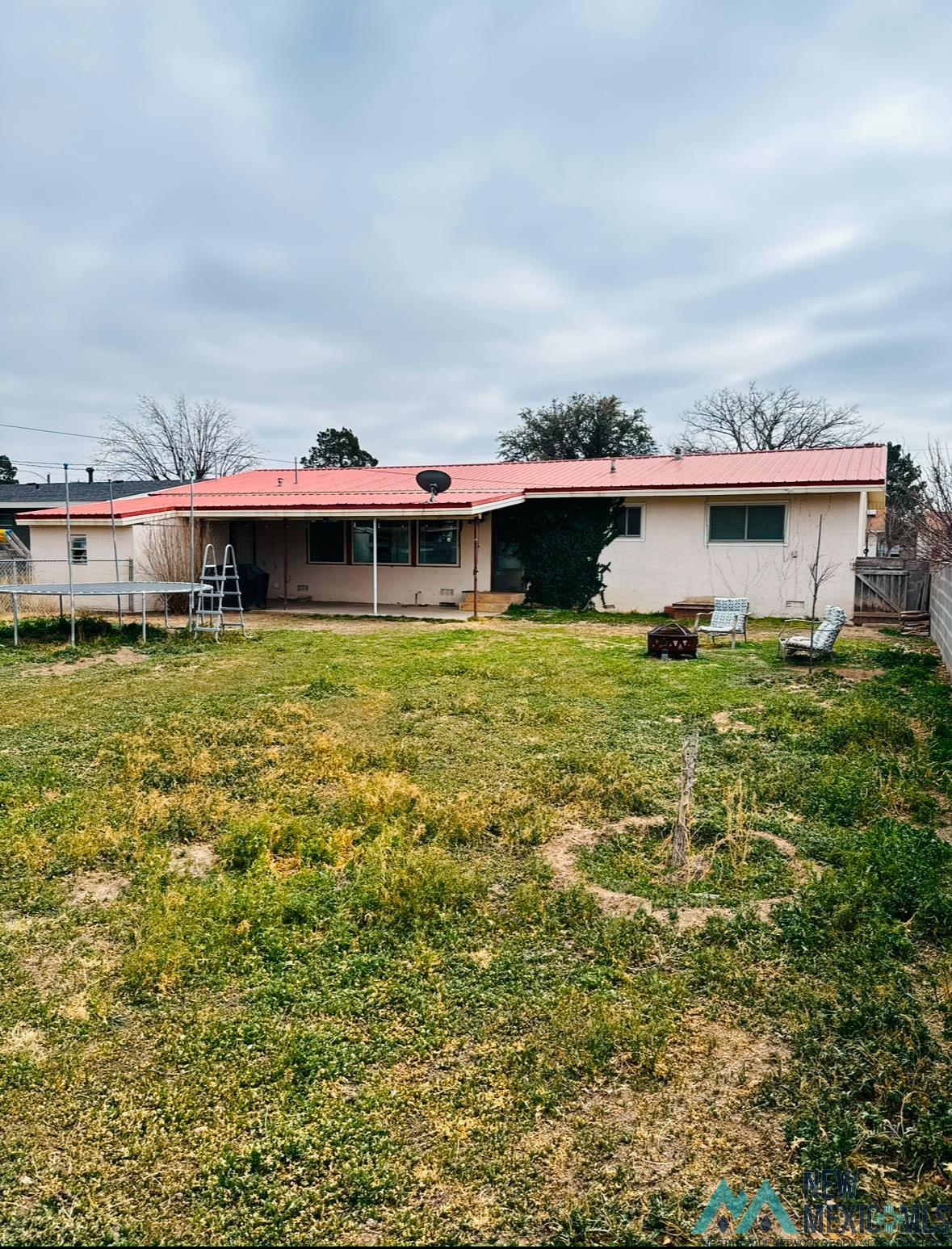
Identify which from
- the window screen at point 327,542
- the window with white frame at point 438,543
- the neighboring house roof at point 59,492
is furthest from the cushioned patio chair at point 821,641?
the neighboring house roof at point 59,492

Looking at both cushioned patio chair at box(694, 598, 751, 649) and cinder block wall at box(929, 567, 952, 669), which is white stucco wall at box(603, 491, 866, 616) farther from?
cushioned patio chair at box(694, 598, 751, 649)

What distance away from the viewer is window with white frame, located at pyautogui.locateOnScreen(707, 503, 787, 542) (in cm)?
1633

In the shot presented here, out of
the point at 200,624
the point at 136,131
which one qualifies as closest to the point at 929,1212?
the point at 200,624

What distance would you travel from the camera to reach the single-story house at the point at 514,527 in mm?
16109

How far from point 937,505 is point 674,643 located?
14.8 feet

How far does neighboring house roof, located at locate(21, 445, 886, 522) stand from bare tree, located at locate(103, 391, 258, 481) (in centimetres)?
3070

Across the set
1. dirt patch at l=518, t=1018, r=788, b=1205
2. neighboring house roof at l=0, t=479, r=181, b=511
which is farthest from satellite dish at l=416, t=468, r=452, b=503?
neighboring house roof at l=0, t=479, r=181, b=511

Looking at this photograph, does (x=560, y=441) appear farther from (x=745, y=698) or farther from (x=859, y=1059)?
(x=859, y=1059)

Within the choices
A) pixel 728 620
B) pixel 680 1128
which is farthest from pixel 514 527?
pixel 680 1128

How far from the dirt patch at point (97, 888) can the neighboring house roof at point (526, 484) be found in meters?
12.1

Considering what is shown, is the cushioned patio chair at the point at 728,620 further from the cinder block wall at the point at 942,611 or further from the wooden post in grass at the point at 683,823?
the wooden post in grass at the point at 683,823

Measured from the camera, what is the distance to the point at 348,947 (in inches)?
145

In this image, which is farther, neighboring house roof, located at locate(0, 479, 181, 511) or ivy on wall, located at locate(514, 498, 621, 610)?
Answer: neighboring house roof, located at locate(0, 479, 181, 511)

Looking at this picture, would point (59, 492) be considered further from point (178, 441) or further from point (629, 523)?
point (629, 523)
